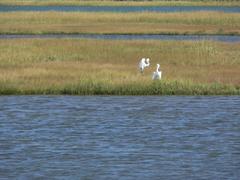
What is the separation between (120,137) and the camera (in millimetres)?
25125

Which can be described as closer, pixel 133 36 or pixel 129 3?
pixel 133 36

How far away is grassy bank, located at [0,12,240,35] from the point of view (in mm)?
62531

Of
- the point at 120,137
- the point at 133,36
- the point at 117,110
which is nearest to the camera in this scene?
the point at 120,137

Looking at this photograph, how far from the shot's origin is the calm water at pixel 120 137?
21166 millimetres

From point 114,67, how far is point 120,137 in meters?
12.9

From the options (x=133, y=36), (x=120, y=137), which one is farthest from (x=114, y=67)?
(x=133, y=36)

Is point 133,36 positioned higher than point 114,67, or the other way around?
point 133,36

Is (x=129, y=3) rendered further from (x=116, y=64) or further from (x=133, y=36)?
(x=116, y=64)

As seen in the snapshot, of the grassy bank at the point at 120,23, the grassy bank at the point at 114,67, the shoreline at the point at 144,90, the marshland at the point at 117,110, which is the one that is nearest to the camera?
the marshland at the point at 117,110

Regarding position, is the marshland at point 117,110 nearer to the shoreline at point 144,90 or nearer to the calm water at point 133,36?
the shoreline at point 144,90

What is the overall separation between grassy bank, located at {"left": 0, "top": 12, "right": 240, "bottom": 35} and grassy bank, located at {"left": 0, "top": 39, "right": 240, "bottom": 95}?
1412cm

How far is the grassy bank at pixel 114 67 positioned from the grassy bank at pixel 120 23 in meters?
14.1

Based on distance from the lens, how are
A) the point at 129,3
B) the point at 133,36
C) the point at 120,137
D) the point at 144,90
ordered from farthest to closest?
the point at 129,3, the point at 133,36, the point at 144,90, the point at 120,137

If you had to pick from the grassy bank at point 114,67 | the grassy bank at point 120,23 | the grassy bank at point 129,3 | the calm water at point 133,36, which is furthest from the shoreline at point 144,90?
the grassy bank at point 129,3
